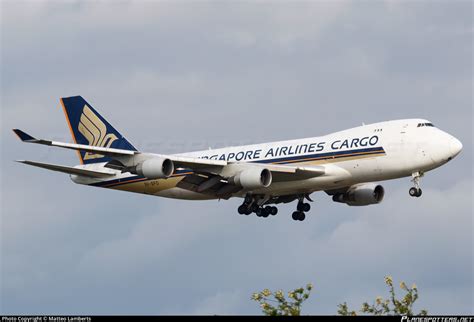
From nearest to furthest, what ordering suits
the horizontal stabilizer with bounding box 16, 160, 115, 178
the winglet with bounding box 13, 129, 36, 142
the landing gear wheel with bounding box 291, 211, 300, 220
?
1. the winglet with bounding box 13, 129, 36, 142
2. the horizontal stabilizer with bounding box 16, 160, 115, 178
3. the landing gear wheel with bounding box 291, 211, 300, 220

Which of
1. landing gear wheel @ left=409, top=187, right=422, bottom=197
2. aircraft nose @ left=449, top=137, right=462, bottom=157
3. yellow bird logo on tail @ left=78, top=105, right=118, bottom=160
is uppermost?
yellow bird logo on tail @ left=78, top=105, right=118, bottom=160

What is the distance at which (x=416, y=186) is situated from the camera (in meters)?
68.2

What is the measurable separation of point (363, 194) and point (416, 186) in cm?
841

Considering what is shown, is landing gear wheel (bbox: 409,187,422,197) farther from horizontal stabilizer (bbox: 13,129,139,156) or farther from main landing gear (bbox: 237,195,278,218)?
horizontal stabilizer (bbox: 13,129,139,156)

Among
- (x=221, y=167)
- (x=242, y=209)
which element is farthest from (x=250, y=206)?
(x=221, y=167)

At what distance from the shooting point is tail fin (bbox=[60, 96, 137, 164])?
257 feet

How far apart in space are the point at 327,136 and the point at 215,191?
811 cm

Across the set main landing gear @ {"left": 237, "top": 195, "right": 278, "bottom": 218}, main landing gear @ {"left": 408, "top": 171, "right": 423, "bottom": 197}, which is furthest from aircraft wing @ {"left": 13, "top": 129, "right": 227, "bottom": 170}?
main landing gear @ {"left": 408, "top": 171, "right": 423, "bottom": 197}

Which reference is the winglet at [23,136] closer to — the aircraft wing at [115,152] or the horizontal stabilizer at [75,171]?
the aircraft wing at [115,152]

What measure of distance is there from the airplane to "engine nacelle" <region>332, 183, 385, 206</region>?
0.22 ft

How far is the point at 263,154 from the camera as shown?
72.9 meters

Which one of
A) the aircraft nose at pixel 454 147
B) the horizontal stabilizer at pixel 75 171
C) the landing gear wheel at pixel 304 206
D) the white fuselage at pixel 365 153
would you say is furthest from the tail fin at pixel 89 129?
the aircraft nose at pixel 454 147

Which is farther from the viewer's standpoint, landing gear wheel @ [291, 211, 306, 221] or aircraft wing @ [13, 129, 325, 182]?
landing gear wheel @ [291, 211, 306, 221]

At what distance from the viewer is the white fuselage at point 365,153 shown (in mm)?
67875
